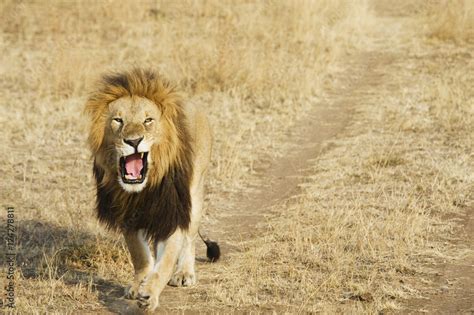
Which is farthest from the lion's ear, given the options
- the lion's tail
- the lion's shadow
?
the lion's tail

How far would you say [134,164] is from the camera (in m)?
4.12

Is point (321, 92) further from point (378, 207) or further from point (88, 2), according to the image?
point (88, 2)

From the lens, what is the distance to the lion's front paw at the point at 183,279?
4809 mm

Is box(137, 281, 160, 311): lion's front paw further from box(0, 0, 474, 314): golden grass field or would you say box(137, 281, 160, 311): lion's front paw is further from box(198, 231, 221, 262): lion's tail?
box(198, 231, 221, 262): lion's tail

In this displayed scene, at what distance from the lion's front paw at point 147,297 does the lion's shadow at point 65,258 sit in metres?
0.25

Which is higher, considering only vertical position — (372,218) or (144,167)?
(144,167)

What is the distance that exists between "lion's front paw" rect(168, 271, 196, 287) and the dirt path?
40 mm

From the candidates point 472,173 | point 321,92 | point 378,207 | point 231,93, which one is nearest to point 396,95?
point 321,92

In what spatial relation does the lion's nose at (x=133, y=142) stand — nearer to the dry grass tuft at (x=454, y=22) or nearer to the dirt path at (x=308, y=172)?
the dirt path at (x=308, y=172)

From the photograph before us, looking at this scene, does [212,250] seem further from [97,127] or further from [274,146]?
[274,146]

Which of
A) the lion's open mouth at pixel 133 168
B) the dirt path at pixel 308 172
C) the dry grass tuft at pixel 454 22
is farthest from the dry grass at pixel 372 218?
the dry grass tuft at pixel 454 22

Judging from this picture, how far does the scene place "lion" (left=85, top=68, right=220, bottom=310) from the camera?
4.11m

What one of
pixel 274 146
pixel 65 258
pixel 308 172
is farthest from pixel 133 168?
pixel 274 146

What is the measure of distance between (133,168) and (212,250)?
120 cm
